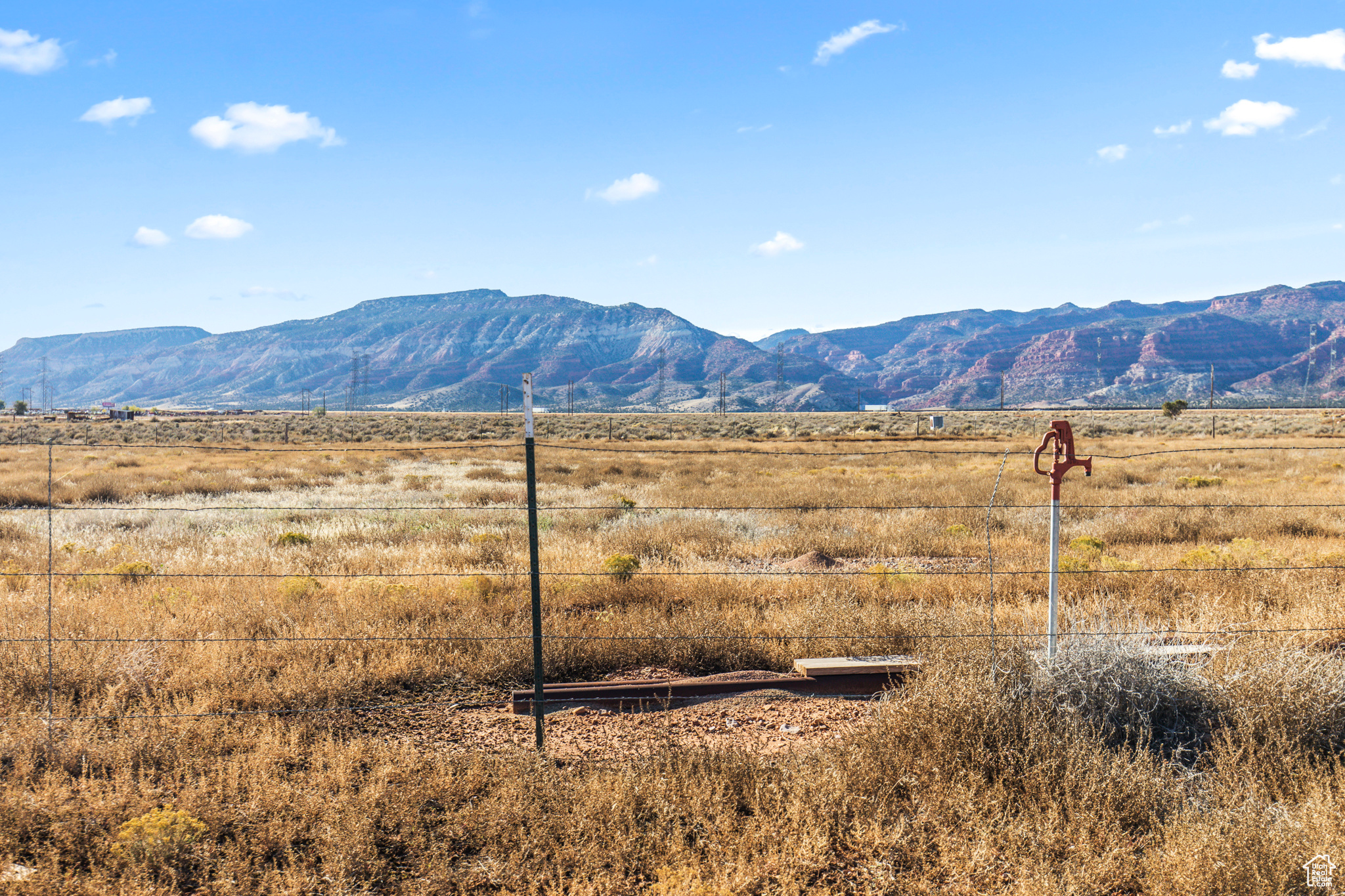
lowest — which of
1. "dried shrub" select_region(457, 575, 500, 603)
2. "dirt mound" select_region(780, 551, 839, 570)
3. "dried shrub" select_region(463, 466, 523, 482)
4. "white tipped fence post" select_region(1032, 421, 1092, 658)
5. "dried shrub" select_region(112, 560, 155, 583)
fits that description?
"dirt mound" select_region(780, 551, 839, 570)

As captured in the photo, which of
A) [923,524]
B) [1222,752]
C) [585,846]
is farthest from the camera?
[923,524]

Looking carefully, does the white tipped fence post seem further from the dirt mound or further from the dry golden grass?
the dirt mound

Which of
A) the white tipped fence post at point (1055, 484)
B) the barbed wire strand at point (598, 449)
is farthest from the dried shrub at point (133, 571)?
the white tipped fence post at point (1055, 484)

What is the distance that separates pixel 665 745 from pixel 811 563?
6.61 m

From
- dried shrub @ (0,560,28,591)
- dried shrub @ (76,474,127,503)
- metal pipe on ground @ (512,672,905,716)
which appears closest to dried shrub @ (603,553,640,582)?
metal pipe on ground @ (512,672,905,716)

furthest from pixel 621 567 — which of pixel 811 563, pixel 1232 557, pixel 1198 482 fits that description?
pixel 1198 482

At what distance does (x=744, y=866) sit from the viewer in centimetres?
365

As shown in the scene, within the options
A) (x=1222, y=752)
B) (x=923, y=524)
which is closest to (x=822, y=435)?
(x=923, y=524)

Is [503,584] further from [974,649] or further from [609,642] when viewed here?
[974,649]

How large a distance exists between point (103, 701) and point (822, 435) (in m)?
49.4

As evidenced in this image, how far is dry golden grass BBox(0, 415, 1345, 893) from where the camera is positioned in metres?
3.73

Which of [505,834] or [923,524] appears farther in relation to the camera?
[923,524]

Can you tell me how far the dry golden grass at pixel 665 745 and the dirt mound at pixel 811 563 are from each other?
80 centimetres

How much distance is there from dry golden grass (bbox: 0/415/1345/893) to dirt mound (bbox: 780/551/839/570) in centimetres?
80
